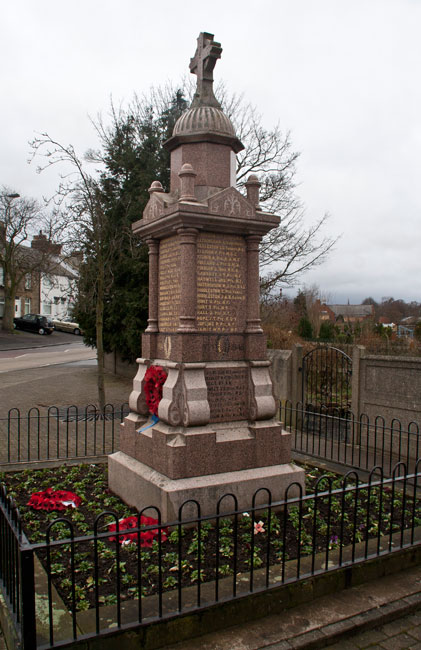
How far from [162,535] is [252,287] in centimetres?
302

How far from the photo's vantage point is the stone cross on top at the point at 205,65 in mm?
5988

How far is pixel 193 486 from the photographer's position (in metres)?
4.96

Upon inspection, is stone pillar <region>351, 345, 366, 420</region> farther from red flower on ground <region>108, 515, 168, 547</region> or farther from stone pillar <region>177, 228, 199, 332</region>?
red flower on ground <region>108, 515, 168, 547</region>

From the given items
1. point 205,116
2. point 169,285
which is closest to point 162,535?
point 169,285

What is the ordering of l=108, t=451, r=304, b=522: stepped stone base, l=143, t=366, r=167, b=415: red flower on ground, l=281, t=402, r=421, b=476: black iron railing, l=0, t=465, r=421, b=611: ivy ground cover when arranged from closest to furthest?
l=0, t=465, r=421, b=611: ivy ground cover
l=108, t=451, r=304, b=522: stepped stone base
l=143, t=366, r=167, b=415: red flower on ground
l=281, t=402, r=421, b=476: black iron railing

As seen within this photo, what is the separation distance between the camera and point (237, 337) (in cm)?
580

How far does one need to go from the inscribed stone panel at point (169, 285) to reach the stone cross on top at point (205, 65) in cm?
196

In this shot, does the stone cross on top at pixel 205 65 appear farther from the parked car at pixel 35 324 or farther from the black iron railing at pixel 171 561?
the parked car at pixel 35 324

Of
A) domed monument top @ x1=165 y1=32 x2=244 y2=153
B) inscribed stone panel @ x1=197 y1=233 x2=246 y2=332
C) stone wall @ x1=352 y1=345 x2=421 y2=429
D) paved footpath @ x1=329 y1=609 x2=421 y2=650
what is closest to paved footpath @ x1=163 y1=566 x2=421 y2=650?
paved footpath @ x1=329 y1=609 x2=421 y2=650

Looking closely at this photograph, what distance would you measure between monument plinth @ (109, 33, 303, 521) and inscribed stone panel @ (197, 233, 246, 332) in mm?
13

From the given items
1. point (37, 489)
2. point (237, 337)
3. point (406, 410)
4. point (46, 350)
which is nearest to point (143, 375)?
point (237, 337)

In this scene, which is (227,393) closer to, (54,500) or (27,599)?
(54,500)

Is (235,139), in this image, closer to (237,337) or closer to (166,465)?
(237,337)

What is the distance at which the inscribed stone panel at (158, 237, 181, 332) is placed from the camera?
18.6 feet
